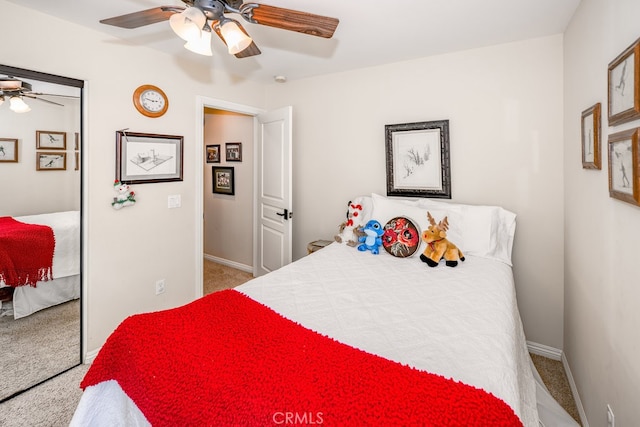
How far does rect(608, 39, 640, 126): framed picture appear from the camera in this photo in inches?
44.3

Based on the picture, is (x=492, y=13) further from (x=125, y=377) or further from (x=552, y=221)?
(x=125, y=377)

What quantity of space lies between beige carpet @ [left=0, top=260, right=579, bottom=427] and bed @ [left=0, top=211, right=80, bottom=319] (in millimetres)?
528

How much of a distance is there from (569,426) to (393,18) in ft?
8.72

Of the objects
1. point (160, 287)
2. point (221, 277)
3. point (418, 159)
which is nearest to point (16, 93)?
point (160, 287)

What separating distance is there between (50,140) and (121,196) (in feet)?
1.88

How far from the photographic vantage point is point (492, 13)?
6.74ft

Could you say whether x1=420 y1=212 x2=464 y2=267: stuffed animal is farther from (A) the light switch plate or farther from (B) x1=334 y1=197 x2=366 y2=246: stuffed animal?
(A) the light switch plate


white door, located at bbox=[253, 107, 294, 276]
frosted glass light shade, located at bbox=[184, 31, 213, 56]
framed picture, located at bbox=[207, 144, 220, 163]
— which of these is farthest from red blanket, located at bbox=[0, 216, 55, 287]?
framed picture, located at bbox=[207, 144, 220, 163]

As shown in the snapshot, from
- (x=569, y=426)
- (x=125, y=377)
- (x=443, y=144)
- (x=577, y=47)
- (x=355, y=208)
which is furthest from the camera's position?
(x=355, y=208)

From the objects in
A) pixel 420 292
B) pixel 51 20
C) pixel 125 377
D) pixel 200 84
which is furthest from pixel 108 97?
pixel 420 292

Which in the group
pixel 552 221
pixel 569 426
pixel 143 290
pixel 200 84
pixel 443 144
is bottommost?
pixel 569 426

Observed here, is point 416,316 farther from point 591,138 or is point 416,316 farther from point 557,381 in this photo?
point 557,381

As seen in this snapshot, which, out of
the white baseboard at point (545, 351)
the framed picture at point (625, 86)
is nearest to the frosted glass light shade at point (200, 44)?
the framed picture at point (625, 86)

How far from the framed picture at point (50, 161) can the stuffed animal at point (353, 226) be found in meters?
2.16
